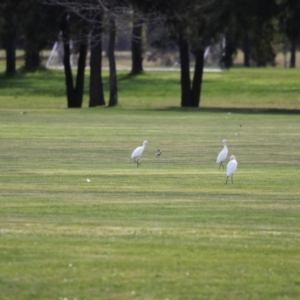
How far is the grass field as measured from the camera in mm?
11180

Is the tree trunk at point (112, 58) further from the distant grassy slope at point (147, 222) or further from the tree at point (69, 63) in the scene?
the distant grassy slope at point (147, 222)

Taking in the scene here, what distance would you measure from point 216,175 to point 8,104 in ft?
136

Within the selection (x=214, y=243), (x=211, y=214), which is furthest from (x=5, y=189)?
(x=214, y=243)

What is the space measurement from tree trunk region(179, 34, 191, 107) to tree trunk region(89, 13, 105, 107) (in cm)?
436

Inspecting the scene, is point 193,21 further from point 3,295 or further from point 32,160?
point 3,295

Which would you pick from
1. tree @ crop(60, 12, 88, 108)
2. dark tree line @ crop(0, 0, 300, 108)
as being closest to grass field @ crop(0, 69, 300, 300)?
dark tree line @ crop(0, 0, 300, 108)

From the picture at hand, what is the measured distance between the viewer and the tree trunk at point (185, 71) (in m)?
56.3

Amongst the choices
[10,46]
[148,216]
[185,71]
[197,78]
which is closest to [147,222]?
[148,216]

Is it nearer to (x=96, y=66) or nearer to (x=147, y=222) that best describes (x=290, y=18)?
(x=96, y=66)

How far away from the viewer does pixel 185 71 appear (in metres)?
57.2

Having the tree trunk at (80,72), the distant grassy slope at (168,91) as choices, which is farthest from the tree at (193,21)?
the distant grassy slope at (168,91)

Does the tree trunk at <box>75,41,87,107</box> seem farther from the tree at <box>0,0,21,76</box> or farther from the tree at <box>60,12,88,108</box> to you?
the tree at <box>0,0,21,76</box>

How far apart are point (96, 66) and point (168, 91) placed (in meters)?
16.2

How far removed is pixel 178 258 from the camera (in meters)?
12.5
